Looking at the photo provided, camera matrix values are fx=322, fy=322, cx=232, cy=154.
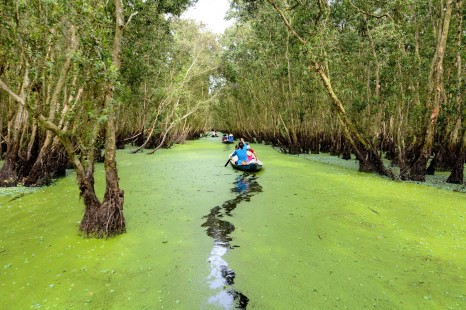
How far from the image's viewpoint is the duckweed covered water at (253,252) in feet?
12.2

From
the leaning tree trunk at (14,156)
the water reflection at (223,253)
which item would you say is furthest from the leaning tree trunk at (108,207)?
the leaning tree trunk at (14,156)

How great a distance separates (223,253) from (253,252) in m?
0.46

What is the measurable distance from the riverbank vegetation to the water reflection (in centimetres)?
174

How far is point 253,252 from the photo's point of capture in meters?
4.95

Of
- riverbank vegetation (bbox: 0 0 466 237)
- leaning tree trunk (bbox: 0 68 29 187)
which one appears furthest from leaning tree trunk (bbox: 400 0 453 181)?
leaning tree trunk (bbox: 0 68 29 187)

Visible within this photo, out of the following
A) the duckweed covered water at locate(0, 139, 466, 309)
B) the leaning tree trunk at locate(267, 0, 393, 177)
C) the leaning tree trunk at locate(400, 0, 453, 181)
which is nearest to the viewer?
the duckweed covered water at locate(0, 139, 466, 309)

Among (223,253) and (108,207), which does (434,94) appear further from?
(108,207)

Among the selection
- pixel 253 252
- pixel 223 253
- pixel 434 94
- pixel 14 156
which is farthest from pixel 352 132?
pixel 14 156

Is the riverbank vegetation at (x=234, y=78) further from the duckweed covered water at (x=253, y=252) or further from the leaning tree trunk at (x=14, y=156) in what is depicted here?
the duckweed covered water at (x=253, y=252)

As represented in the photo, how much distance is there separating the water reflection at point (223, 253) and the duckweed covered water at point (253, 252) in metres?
0.07

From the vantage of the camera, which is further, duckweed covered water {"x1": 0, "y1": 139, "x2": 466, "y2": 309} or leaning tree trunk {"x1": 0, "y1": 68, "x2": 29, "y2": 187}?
leaning tree trunk {"x1": 0, "y1": 68, "x2": 29, "y2": 187}

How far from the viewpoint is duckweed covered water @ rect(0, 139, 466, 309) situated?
12.2 feet

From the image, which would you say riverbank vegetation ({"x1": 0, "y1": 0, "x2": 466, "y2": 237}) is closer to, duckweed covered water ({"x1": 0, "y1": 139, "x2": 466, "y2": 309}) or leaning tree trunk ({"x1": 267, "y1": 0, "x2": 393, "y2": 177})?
leaning tree trunk ({"x1": 267, "y1": 0, "x2": 393, "y2": 177})

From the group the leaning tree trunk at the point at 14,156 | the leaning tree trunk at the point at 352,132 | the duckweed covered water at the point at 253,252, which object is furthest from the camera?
the leaning tree trunk at the point at 352,132
